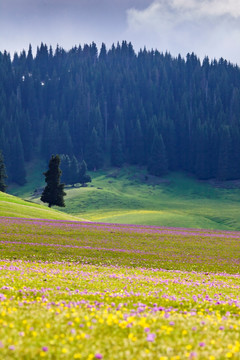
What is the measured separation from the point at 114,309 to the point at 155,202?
466 feet

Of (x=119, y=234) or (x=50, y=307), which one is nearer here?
(x=50, y=307)

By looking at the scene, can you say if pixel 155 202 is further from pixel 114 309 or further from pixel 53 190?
pixel 114 309

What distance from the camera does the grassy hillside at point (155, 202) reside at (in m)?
102

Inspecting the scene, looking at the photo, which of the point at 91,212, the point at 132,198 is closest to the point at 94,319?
the point at 91,212

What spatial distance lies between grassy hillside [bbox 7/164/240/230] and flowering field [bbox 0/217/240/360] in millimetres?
62107

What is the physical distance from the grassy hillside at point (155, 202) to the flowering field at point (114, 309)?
62107mm

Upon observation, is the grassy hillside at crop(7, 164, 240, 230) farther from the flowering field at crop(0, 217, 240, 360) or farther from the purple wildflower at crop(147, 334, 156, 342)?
the purple wildflower at crop(147, 334, 156, 342)

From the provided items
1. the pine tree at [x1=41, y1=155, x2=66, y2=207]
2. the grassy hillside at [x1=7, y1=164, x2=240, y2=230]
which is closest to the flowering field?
the pine tree at [x1=41, y1=155, x2=66, y2=207]

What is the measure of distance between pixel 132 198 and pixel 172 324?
144 meters

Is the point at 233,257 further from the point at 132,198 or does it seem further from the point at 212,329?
the point at 132,198

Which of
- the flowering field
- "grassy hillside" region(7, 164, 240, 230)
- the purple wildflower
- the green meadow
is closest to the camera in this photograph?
the flowering field

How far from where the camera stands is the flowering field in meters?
7.94

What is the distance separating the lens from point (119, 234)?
49.7 m

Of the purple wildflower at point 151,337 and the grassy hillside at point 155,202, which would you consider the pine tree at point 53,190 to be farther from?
the purple wildflower at point 151,337
